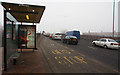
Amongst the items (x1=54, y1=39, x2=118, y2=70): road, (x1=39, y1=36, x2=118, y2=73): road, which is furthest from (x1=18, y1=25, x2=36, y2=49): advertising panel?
(x1=54, y1=39, x2=118, y2=70): road

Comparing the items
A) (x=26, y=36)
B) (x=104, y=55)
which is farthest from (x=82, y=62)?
(x=26, y=36)

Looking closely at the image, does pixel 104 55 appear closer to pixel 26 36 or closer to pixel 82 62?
pixel 82 62

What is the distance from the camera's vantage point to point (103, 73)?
4672 mm

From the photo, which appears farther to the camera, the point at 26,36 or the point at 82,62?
the point at 26,36

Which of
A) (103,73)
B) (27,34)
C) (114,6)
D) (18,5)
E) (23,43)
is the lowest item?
(103,73)

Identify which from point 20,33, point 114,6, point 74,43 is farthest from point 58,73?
point 114,6

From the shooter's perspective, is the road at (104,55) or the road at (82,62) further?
the road at (104,55)

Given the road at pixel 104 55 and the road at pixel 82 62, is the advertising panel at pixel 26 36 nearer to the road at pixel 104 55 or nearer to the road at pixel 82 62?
the road at pixel 82 62

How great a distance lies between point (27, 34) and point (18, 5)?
3.87 metres

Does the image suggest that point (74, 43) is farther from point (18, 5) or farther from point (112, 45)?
point (18, 5)

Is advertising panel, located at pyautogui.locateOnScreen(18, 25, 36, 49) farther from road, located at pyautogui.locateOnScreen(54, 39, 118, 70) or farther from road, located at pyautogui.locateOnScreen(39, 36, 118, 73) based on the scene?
road, located at pyautogui.locateOnScreen(54, 39, 118, 70)

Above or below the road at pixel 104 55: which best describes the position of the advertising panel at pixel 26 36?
above

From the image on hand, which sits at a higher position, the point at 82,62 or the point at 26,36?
the point at 26,36

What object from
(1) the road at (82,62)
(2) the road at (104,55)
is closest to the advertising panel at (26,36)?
(1) the road at (82,62)
